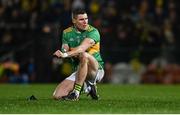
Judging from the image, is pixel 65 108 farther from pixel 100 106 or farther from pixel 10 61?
pixel 10 61

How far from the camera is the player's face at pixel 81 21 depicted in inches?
550

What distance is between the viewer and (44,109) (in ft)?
39.5

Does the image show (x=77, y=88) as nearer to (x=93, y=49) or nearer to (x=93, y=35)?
(x=93, y=49)

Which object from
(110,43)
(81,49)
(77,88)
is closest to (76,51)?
(81,49)

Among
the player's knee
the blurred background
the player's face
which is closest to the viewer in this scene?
the player's knee

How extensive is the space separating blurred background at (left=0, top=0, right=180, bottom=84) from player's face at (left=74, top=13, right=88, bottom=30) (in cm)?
1073

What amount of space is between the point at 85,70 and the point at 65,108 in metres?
1.67

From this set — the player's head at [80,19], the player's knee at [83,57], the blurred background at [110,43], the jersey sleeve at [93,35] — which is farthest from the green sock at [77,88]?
the blurred background at [110,43]

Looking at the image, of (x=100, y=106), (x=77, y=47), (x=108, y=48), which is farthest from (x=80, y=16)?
(x=108, y=48)

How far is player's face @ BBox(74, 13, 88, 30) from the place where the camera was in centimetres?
1397

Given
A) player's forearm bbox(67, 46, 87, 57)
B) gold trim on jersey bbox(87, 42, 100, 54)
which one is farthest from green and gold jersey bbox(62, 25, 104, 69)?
player's forearm bbox(67, 46, 87, 57)

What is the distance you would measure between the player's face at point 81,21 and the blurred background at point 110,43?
10.7 m

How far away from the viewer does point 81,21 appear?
14.0m

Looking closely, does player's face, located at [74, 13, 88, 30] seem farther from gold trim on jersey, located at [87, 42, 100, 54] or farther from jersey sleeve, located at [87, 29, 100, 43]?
gold trim on jersey, located at [87, 42, 100, 54]
